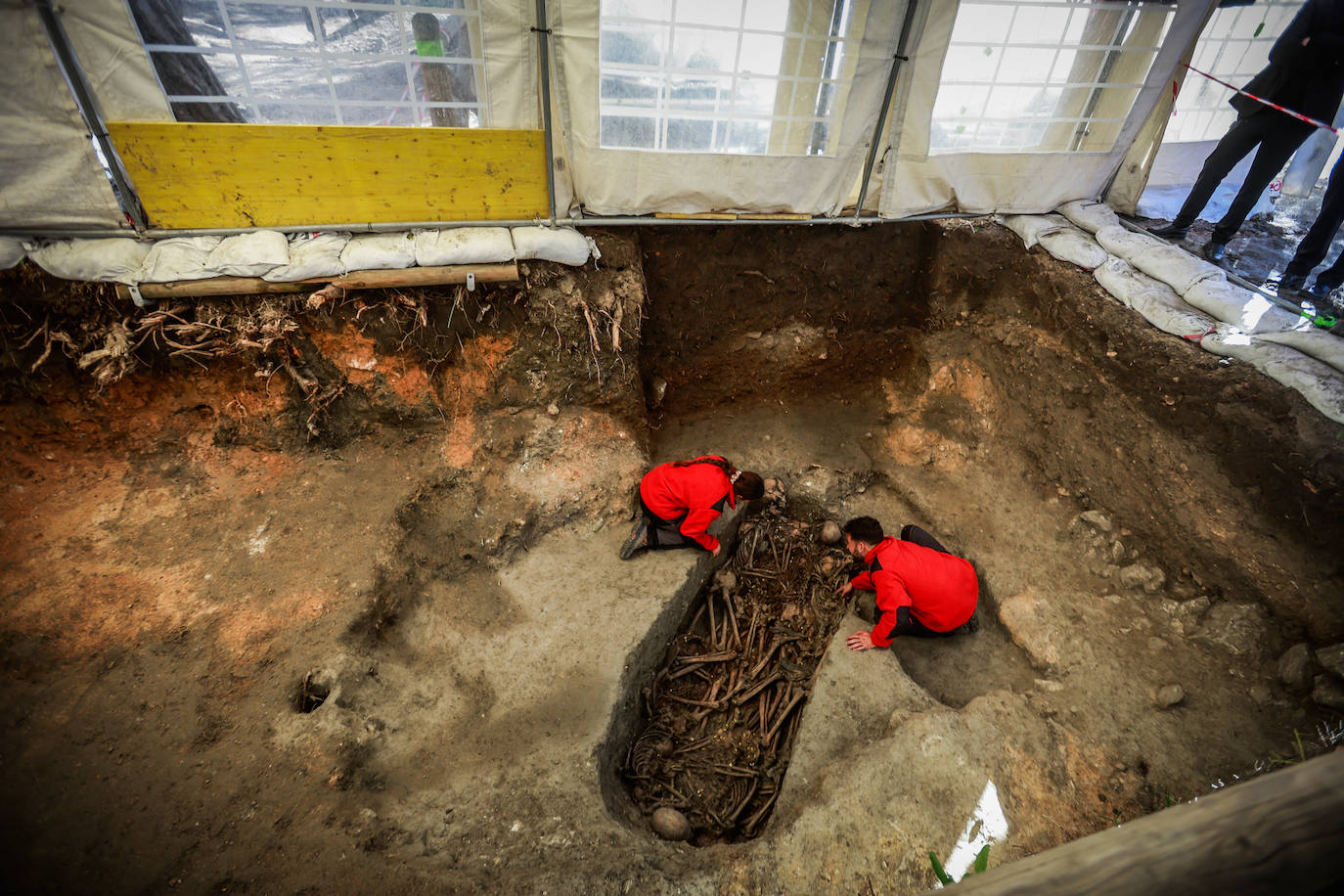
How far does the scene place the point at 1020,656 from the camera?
456 centimetres

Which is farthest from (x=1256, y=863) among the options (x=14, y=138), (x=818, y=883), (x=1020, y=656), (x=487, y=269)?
(x=14, y=138)

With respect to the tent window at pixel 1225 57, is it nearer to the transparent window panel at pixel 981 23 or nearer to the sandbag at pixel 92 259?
the transparent window panel at pixel 981 23

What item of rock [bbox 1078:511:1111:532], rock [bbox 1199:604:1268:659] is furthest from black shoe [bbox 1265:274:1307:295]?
rock [bbox 1199:604:1268:659]

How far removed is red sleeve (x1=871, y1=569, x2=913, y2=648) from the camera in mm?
4391

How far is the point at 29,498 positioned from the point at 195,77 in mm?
3223

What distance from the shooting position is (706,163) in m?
5.10

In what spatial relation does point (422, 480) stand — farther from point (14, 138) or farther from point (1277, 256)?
point (1277, 256)

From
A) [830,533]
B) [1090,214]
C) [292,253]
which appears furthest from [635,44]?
[1090,214]

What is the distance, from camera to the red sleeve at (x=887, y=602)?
14.4 feet

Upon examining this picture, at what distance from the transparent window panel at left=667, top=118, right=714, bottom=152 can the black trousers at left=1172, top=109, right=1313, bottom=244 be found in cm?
456

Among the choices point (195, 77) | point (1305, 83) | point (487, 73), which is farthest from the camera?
point (1305, 83)

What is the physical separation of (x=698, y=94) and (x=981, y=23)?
2.49 meters

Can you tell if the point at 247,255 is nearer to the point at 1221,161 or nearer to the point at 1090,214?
the point at 1090,214

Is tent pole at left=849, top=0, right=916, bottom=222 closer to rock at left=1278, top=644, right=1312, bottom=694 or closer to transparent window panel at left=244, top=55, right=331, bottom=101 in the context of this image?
transparent window panel at left=244, top=55, right=331, bottom=101
